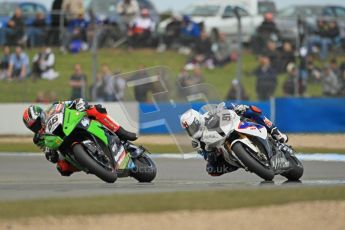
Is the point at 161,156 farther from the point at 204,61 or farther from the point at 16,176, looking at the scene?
the point at 204,61

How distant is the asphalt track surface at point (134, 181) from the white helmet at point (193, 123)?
0.64 meters

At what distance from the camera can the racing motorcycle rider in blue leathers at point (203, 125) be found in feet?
41.5

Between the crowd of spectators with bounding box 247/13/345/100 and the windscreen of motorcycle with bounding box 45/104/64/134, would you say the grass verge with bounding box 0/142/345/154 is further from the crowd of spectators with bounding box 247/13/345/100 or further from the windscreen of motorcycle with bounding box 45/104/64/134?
the windscreen of motorcycle with bounding box 45/104/64/134

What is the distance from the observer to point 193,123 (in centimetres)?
1262

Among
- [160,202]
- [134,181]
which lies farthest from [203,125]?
[160,202]

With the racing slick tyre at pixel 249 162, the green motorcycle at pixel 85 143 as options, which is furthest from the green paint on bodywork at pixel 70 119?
the racing slick tyre at pixel 249 162

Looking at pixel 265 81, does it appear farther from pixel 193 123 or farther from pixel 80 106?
pixel 80 106

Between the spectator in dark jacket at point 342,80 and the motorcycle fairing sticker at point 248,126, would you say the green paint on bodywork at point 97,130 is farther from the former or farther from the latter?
the spectator in dark jacket at point 342,80

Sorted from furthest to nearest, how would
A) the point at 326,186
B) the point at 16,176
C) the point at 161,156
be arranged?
1. the point at 161,156
2. the point at 16,176
3. the point at 326,186

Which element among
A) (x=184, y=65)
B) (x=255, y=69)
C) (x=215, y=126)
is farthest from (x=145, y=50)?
(x=215, y=126)

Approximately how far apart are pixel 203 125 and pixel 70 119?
165 cm

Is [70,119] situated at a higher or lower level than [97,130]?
higher

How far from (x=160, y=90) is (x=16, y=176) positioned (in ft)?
31.3

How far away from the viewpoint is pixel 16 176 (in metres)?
14.5
